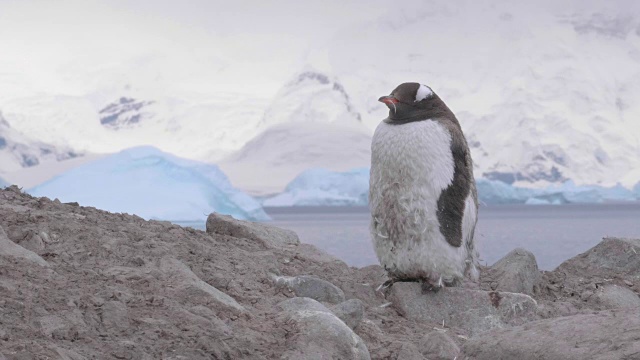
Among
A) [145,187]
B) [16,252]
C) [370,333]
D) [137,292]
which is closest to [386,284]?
[370,333]

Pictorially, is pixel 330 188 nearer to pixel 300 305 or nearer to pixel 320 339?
pixel 300 305

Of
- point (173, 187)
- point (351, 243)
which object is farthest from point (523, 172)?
point (173, 187)

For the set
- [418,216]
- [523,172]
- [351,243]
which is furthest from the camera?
A: [523,172]

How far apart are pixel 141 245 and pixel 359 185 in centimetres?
5827

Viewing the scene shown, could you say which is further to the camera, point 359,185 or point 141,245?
point 359,185

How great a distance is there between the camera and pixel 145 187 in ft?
114

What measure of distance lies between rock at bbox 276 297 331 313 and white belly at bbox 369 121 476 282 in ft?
3.63

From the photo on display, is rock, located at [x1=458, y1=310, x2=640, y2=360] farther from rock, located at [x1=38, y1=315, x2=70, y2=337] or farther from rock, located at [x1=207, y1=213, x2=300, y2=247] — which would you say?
rock, located at [x1=207, y1=213, x2=300, y2=247]

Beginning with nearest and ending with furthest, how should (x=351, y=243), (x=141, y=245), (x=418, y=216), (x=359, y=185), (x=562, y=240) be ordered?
(x=141, y=245) → (x=418, y=216) → (x=351, y=243) → (x=562, y=240) → (x=359, y=185)

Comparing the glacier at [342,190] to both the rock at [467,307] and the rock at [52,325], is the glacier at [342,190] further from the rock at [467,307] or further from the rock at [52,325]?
the rock at [52,325]

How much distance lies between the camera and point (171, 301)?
4.90 metres

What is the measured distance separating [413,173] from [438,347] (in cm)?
126

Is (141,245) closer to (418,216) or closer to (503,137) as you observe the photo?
(418,216)

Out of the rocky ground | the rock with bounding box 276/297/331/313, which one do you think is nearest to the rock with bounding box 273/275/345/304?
the rocky ground
